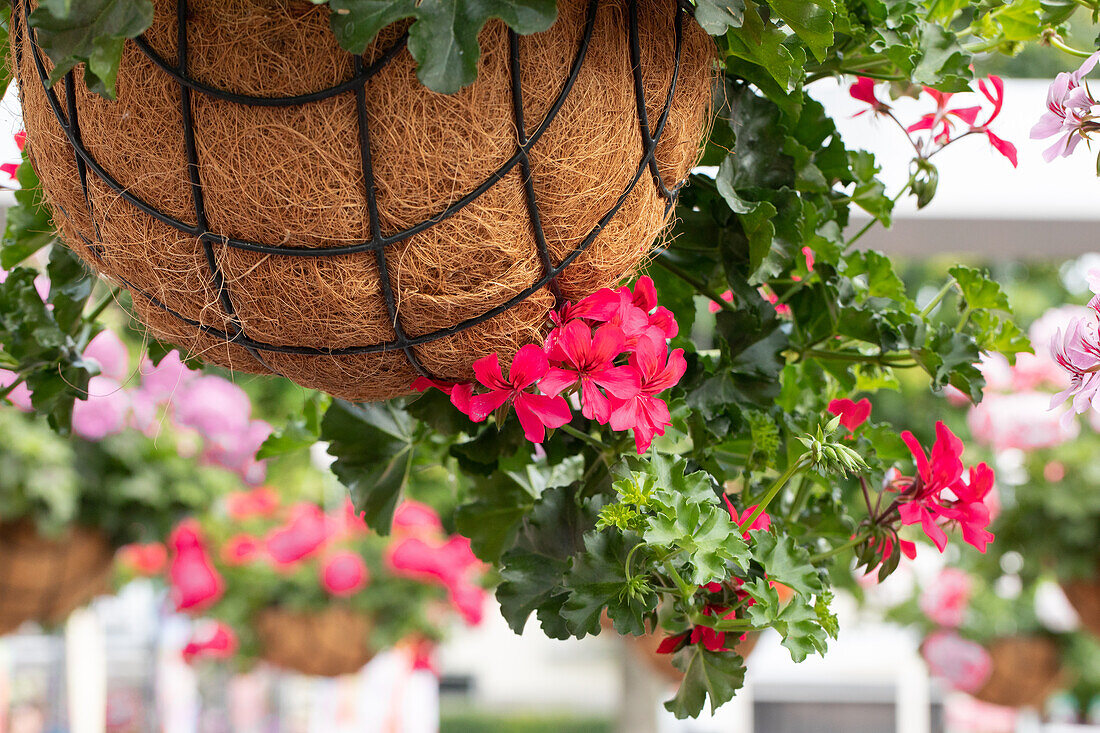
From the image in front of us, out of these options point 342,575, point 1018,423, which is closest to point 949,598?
point 1018,423

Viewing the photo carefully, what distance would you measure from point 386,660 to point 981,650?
88.2 inches

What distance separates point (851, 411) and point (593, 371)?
27 cm

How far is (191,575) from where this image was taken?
230 cm

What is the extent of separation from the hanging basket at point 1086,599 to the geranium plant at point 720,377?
128 cm

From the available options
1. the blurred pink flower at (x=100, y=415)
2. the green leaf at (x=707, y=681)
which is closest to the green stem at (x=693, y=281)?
the green leaf at (x=707, y=681)

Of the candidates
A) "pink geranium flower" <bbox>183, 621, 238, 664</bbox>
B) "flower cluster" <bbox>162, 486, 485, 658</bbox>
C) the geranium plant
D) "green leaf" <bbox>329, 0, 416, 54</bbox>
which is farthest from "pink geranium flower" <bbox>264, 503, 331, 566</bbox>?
"green leaf" <bbox>329, 0, 416, 54</bbox>

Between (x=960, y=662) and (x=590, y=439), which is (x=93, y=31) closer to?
(x=590, y=439)

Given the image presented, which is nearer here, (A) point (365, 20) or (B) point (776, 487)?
(A) point (365, 20)

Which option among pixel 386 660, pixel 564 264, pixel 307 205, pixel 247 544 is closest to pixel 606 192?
pixel 564 264

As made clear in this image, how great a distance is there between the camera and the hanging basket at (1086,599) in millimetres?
1774

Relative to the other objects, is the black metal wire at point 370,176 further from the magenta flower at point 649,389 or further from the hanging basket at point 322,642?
the hanging basket at point 322,642

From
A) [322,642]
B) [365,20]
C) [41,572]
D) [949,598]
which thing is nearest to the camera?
[365,20]

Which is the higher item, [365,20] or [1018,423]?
[1018,423]

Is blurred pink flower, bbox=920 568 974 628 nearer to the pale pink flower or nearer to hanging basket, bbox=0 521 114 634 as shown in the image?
hanging basket, bbox=0 521 114 634
